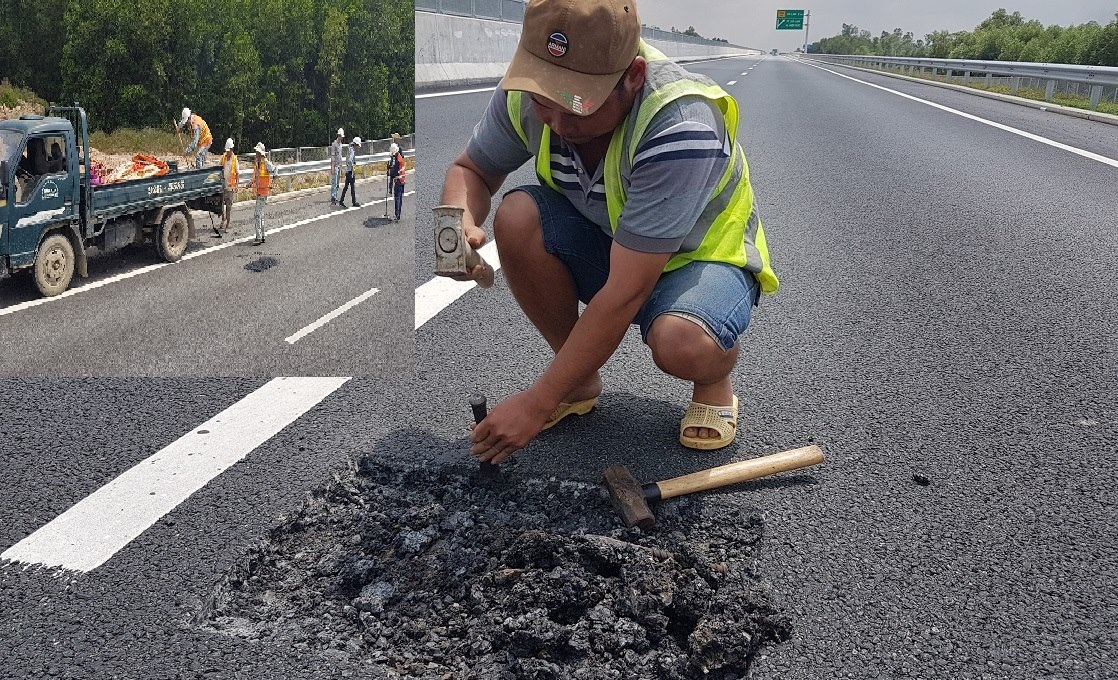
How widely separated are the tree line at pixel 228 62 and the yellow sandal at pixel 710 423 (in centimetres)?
122

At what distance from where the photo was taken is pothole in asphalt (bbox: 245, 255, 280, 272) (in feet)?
7.54

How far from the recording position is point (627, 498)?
235cm

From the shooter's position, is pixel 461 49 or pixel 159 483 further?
pixel 461 49

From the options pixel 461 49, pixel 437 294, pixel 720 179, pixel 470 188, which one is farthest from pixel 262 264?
pixel 461 49

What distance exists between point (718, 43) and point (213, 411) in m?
72.6

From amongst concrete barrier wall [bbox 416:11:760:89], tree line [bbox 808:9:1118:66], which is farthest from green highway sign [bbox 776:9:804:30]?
concrete barrier wall [bbox 416:11:760:89]

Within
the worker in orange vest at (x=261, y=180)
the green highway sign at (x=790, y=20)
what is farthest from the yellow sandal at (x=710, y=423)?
the green highway sign at (x=790, y=20)

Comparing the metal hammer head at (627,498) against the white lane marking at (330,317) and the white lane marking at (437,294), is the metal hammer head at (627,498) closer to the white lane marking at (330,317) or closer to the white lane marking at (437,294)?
the white lane marking at (330,317)

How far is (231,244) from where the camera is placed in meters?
2.28

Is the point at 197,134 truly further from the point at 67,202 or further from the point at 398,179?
the point at 398,179

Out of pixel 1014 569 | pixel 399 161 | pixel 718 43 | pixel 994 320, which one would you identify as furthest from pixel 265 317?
pixel 718 43

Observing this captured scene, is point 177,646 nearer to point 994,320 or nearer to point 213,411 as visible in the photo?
point 213,411

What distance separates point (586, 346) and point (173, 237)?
1039 mm

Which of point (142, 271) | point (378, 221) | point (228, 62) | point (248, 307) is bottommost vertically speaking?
point (248, 307)
